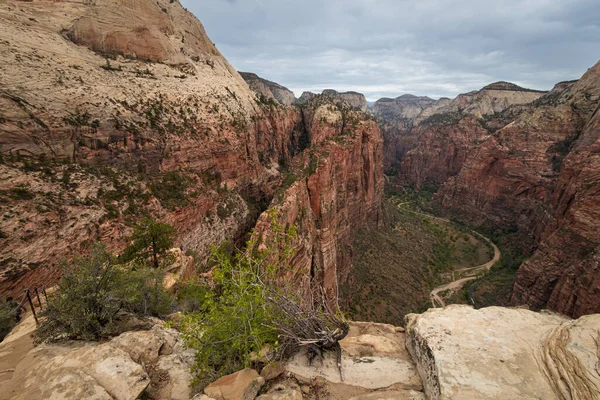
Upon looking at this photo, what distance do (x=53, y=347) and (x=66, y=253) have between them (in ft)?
46.3

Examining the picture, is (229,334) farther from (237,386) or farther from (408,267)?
(408,267)

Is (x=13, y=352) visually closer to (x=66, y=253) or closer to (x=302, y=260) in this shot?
(x=66, y=253)

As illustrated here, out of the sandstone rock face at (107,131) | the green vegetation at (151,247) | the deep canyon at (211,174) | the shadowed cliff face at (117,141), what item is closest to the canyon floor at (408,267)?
the deep canyon at (211,174)

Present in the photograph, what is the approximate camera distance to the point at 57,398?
4.65 metres

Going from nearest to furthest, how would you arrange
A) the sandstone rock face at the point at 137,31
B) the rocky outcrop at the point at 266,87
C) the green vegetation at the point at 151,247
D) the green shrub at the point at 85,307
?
the green shrub at the point at 85,307, the green vegetation at the point at 151,247, the sandstone rock face at the point at 137,31, the rocky outcrop at the point at 266,87

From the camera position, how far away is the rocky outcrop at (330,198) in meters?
22.2

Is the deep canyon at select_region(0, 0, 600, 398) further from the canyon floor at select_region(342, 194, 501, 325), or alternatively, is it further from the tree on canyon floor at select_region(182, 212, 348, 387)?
the tree on canyon floor at select_region(182, 212, 348, 387)

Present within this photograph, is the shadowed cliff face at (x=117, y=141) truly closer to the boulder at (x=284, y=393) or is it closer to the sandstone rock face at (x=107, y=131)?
the sandstone rock face at (x=107, y=131)

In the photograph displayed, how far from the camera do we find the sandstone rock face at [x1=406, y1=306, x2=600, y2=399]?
184 inches

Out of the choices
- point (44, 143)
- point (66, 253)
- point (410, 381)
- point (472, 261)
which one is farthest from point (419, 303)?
point (44, 143)

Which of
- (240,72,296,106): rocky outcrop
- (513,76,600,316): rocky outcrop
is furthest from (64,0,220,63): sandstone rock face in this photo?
(240,72,296,106): rocky outcrop

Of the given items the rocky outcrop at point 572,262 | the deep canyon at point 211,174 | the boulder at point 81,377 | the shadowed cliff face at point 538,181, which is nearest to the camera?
the boulder at point 81,377

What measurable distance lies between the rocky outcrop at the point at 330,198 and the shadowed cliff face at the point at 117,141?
19.5 inches

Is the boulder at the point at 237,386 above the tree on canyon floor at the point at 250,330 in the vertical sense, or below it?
below
